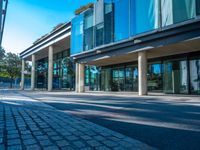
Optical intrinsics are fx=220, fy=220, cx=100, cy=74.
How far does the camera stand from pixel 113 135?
176 inches

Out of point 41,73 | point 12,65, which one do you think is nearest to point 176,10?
point 41,73

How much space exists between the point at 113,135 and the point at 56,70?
40050 mm

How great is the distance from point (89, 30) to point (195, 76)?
12.2 m

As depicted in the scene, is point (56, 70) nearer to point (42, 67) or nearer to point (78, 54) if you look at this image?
point (42, 67)

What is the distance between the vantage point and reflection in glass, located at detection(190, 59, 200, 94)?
17.8 meters

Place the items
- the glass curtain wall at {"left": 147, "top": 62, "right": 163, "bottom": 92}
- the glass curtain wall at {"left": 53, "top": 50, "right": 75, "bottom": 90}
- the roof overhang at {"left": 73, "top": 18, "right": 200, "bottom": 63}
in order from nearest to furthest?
the roof overhang at {"left": 73, "top": 18, "right": 200, "bottom": 63} < the glass curtain wall at {"left": 147, "top": 62, "right": 163, "bottom": 92} < the glass curtain wall at {"left": 53, "top": 50, "right": 75, "bottom": 90}

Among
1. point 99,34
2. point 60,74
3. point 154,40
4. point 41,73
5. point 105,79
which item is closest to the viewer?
point 154,40

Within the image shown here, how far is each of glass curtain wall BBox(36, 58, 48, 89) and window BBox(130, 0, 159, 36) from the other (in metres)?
29.3

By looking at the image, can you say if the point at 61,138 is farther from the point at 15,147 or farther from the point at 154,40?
the point at 154,40

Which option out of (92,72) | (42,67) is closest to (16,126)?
(92,72)

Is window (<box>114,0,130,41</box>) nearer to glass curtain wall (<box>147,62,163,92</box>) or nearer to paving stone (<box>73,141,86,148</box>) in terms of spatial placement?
glass curtain wall (<box>147,62,163,92</box>)

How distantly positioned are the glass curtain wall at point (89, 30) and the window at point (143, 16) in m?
6.45

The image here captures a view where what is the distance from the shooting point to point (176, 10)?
48.4 ft

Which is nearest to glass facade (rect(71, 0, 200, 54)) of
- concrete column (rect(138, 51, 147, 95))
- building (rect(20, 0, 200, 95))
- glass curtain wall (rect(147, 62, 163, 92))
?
building (rect(20, 0, 200, 95))
